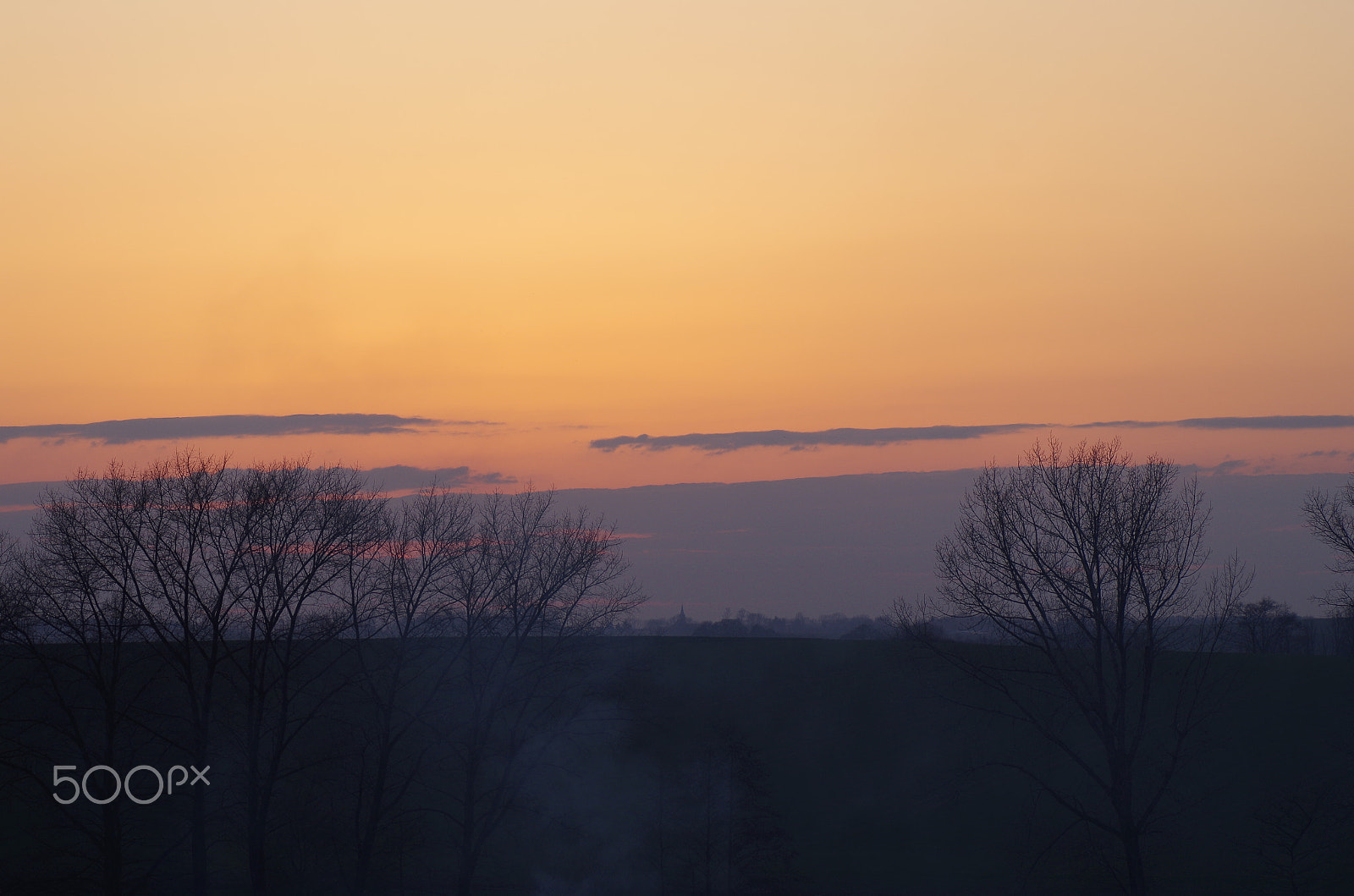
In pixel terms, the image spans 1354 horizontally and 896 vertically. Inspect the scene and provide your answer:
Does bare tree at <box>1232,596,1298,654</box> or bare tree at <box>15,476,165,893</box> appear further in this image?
bare tree at <box>1232,596,1298,654</box>

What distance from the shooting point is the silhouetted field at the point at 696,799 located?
35531mm

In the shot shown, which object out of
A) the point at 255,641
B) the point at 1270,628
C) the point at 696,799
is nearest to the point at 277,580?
the point at 255,641

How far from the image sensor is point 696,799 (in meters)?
43.0

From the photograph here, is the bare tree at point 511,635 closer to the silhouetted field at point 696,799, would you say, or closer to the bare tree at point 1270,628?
the silhouetted field at point 696,799

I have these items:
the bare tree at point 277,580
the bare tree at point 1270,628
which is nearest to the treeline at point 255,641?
the bare tree at point 277,580

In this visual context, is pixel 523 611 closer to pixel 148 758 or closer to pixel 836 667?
pixel 148 758

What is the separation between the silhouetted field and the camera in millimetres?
35531

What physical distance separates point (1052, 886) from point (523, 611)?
2473cm

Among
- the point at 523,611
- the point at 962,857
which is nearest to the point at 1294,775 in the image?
the point at 962,857

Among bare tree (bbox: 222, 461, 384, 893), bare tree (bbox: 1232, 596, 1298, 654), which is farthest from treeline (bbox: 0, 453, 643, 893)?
bare tree (bbox: 1232, 596, 1298, 654)

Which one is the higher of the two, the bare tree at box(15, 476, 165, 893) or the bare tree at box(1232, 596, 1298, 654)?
the bare tree at box(15, 476, 165, 893)

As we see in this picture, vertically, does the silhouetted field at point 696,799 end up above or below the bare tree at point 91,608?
below

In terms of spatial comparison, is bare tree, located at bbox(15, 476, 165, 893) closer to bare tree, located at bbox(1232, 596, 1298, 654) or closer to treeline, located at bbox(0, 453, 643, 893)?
treeline, located at bbox(0, 453, 643, 893)

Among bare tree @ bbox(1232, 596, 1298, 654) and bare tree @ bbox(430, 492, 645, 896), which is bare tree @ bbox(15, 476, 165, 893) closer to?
bare tree @ bbox(430, 492, 645, 896)
